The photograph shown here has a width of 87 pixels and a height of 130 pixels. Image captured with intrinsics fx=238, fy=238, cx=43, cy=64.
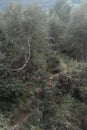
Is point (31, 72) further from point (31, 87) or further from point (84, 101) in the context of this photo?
point (84, 101)

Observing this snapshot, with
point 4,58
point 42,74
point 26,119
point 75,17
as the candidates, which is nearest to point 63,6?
point 75,17

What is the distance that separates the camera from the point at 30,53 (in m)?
13.5

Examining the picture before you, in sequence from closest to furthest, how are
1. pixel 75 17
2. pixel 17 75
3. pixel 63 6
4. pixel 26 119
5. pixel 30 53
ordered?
pixel 26 119, pixel 17 75, pixel 30 53, pixel 75 17, pixel 63 6

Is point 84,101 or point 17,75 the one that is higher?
point 17,75

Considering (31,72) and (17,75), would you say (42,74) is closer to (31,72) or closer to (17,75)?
(31,72)

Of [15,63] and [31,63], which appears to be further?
[31,63]

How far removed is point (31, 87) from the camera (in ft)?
43.1

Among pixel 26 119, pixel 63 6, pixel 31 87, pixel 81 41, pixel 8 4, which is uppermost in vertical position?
pixel 63 6

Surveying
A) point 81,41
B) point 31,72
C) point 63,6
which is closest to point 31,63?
point 31,72

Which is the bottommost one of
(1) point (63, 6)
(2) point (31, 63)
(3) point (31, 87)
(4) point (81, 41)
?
(3) point (31, 87)

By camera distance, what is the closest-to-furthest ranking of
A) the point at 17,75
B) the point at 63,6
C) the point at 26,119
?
the point at 26,119 → the point at 17,75 → the point at 63,6

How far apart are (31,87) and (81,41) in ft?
27.2

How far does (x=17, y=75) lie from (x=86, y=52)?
9.39m

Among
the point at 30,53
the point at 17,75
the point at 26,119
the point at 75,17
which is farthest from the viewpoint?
the point at 75,17
